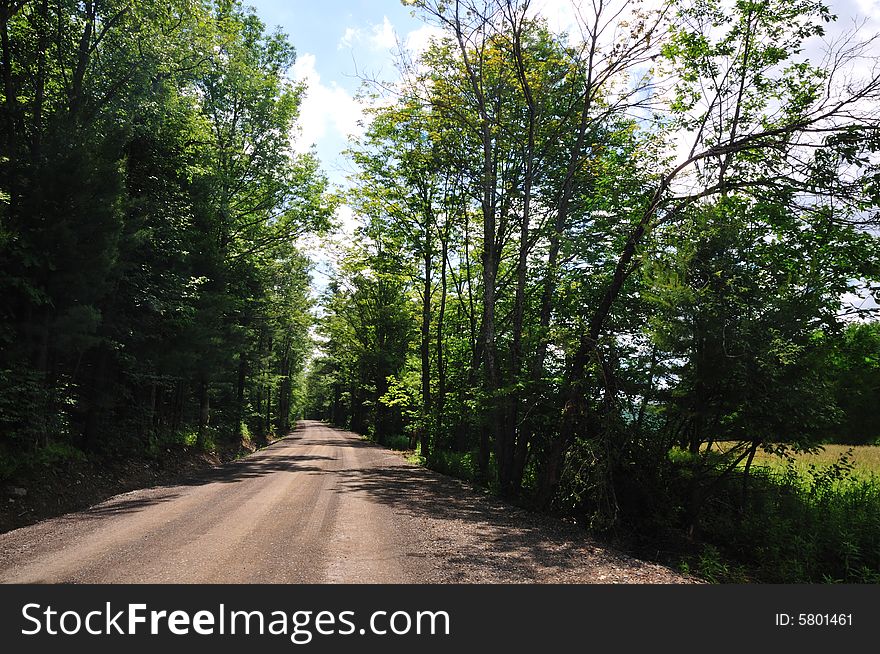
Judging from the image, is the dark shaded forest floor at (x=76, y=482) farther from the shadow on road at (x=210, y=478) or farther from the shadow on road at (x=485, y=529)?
Result: the shadow on road at (x=485, y=529)

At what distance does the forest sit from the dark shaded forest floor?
0.41 metres

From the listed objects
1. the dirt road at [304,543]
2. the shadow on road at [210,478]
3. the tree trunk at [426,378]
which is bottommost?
the shadow on road at [210,478]

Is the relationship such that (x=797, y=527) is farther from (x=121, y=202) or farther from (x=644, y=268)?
(x=121, y=202)

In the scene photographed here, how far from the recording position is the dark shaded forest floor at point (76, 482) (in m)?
7.69

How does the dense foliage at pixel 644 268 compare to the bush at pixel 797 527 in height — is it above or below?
above

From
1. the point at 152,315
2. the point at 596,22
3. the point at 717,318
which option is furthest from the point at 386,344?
the point at 717,318

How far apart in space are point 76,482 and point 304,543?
6.51m

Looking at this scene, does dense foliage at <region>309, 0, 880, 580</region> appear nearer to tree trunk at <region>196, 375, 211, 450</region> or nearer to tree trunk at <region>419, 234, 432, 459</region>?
tree trunk at <region>419, 234, 432, 459</region>

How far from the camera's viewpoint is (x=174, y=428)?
59.5ft

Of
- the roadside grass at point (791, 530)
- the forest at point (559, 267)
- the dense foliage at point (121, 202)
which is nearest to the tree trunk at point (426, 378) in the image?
the forest at point (559, 267)

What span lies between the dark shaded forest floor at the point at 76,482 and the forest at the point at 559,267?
0.41 m

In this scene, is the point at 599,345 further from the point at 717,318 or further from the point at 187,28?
the point at 187,28

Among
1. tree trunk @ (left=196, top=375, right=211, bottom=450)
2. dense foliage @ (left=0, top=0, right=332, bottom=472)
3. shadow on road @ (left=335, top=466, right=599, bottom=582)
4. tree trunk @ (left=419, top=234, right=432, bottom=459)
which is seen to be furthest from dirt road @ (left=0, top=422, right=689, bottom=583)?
tree trunk @ (left=196, top=375, right=211, bottom=450)

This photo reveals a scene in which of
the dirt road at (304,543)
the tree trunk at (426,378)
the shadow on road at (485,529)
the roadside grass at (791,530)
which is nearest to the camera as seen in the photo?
the dirt road at (304,543)
